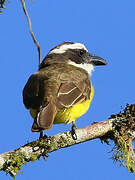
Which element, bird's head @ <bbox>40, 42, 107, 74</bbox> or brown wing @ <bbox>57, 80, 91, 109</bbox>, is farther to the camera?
bird's head @ <bbox>40, 42, 107, 74</bbox>

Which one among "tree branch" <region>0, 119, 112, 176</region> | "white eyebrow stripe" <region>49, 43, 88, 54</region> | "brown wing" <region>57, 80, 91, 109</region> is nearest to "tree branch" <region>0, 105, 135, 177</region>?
"tree branch" <region>0, 119, 112, 176</region>

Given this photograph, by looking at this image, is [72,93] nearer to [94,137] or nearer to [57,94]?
[57,94]

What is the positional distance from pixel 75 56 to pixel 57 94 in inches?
75.3

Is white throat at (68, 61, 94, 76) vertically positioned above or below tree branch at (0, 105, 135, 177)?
above

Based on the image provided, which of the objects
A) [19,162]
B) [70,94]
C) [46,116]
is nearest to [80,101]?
[70,94]

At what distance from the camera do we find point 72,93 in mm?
5340

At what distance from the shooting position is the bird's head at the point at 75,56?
6884mm

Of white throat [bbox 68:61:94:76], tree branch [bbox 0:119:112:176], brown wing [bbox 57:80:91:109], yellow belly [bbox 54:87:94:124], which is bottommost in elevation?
tree branch [bbox 0:119:112:176]

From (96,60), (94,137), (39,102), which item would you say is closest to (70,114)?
(39,102)

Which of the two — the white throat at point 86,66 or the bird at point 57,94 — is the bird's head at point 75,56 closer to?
the white throat at point 86,66

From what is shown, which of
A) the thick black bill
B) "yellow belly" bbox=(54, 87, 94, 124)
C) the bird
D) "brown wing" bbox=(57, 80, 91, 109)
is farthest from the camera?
the thick black bill

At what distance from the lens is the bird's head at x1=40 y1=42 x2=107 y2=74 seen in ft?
22.6

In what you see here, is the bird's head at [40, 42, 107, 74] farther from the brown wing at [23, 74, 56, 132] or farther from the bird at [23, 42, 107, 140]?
the brown wing at [23, 74, 56, 132]

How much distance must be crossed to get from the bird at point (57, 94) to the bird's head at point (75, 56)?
114mm
